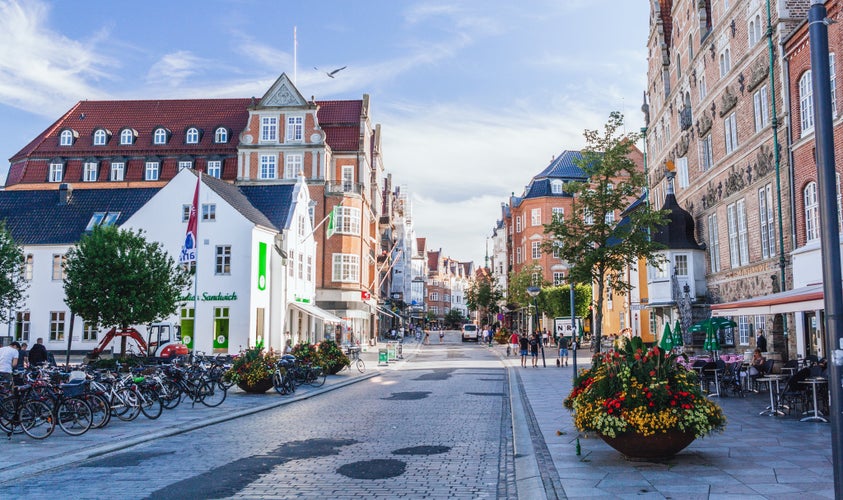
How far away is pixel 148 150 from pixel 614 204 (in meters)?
48.8

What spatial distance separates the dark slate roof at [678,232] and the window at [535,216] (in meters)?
40.8

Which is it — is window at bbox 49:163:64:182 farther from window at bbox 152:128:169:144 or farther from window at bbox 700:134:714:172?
window at bbox 700:134:714:172

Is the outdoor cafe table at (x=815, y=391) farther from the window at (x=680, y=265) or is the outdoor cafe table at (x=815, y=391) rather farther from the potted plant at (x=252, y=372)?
the window at (x=680, y=265)

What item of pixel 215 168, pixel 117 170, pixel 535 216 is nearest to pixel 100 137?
pixel 117 170

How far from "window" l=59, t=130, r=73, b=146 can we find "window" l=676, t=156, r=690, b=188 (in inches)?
Answer: 1938

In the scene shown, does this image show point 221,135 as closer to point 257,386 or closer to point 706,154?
point 706,154

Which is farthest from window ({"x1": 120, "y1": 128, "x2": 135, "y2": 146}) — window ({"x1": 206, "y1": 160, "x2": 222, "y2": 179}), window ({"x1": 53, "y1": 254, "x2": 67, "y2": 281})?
window ({"x1": 53, "y1": 254, "x2": 67, "y2": 281})

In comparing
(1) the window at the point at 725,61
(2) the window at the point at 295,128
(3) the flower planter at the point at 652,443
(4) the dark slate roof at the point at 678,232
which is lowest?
(3) the flower planter at the point at 652,443

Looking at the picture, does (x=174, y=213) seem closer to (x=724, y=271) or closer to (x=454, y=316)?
(x=724, y=271)

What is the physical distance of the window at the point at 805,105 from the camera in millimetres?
22453

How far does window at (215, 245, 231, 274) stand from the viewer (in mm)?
38688

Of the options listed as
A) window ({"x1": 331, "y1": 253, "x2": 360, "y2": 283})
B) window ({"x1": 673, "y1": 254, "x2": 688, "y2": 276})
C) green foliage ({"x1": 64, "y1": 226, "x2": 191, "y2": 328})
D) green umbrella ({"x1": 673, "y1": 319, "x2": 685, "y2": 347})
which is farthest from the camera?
window ({"x1": 331, "y1": 253, "x2": 360, "y2": 283})

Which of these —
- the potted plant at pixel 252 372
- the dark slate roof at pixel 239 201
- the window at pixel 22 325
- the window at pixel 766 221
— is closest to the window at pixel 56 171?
the window at pixel 22 325

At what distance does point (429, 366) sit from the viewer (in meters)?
36.6
